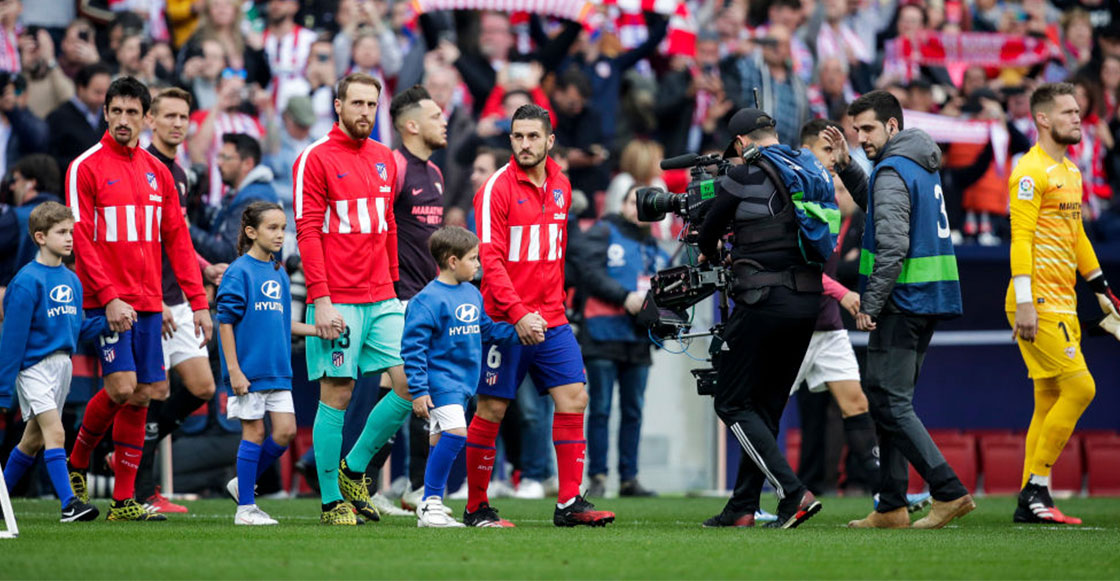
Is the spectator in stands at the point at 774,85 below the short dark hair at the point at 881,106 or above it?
above

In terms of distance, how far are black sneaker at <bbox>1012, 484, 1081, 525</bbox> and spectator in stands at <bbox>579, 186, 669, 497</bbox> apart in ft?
13.6

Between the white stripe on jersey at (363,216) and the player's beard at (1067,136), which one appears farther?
the player's beard at (1067,136)

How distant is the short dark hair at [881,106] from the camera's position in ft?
30.2

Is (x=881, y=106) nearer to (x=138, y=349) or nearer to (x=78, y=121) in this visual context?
(x=138, y=349)

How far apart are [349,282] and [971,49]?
36.8 feet

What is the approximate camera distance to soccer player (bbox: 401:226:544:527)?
8.41 meters

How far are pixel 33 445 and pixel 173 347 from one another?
1171mm

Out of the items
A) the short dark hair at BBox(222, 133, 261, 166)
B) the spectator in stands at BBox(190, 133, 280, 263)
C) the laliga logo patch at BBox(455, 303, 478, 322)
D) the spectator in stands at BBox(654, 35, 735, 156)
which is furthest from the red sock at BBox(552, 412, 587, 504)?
the spectator in stands at BBox(654, 35, 735, 156)

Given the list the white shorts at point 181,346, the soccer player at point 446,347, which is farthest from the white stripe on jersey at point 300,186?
the white shorts at point 181,346

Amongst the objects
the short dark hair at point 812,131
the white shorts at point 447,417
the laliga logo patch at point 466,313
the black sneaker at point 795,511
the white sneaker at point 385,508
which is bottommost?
the white sneaker at point 385,508

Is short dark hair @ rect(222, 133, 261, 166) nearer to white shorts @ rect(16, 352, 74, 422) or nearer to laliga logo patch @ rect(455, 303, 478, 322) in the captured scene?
white shorts @ rect(16, 352, 74, 422)

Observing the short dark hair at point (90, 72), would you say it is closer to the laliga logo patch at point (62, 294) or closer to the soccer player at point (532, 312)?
the laliga logo patch at point (62, 294)

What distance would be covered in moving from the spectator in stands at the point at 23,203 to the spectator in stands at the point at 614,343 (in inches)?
172

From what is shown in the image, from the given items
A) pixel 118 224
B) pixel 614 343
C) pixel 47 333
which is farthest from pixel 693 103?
pixel 47 333
